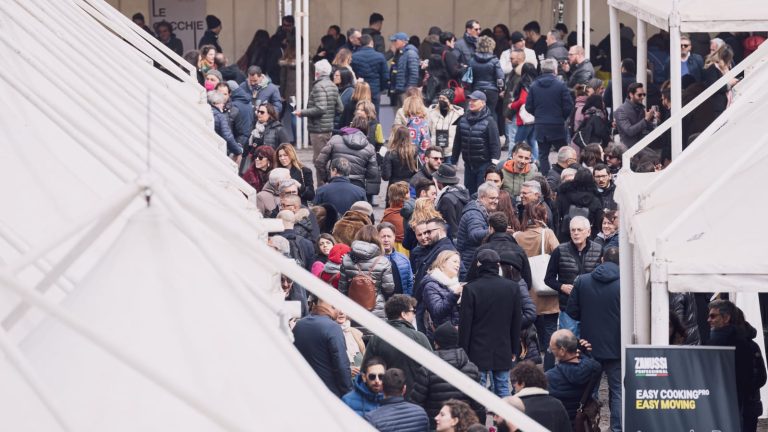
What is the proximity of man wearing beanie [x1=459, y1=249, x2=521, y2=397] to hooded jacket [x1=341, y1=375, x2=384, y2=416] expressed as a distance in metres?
1.64

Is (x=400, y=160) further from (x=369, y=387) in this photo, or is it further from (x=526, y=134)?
(x=369, y=387)

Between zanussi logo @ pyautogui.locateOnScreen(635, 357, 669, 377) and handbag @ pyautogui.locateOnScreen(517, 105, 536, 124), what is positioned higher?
handbag @ pyautogui.locateOnScreen(517, 105, 536, 124)

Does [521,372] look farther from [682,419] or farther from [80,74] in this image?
[80,74]

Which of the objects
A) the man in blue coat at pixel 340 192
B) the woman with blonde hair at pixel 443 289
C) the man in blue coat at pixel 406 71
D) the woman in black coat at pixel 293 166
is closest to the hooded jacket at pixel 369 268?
the woman with blonde hair at pixel 443 289

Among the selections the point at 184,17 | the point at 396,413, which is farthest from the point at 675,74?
the point at 184,17

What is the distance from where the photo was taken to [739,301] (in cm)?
945

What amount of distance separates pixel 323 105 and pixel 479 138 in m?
2.57

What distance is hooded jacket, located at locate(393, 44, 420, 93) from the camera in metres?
19.5

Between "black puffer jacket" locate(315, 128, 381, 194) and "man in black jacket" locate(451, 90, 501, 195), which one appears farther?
"man in black jacket" locate(451, 90, 501, 195)

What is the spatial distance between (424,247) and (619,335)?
69.8 inches

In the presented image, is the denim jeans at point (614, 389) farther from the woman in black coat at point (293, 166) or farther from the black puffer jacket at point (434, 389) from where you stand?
the woman in black coat at point (293, 166)

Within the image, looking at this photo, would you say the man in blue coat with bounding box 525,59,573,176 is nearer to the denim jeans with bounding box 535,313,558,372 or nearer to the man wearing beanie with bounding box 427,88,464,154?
the man wearing beanie with bounding box 427,88,464,154

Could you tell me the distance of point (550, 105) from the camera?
16016mm

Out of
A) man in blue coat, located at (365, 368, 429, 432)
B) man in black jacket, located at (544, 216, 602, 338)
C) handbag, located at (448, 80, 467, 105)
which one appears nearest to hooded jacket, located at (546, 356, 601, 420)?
man in blue coat, located at (365, 368, 429, 432)
